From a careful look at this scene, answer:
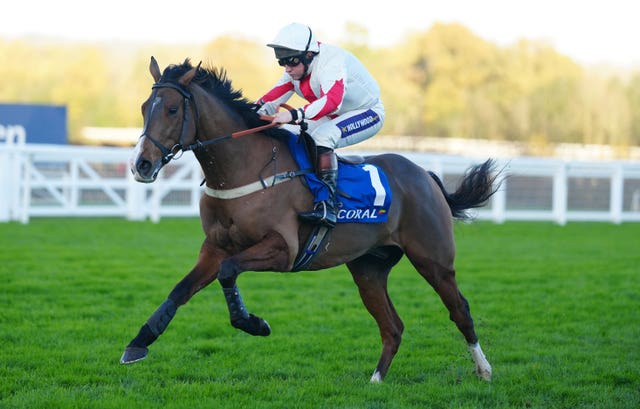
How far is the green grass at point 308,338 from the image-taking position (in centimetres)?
532

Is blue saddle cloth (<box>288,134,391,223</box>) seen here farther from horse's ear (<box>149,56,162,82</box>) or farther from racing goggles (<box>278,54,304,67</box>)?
horse's ear (<box>149,56,162,82</box>)

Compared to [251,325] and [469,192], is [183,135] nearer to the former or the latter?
[251,325]

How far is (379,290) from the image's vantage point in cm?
631

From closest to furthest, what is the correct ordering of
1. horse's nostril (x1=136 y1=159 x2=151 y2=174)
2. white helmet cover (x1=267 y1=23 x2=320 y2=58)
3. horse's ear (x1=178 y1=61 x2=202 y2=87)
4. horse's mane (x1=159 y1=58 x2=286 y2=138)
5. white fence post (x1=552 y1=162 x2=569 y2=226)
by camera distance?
horse's nostril (x1=136 y1=159 x2=151 y2=174) → horse's ear (x1=178 y1=61 x2=202 y2=87) → horse's mane (x1=159 y1=58 x2=286 y2=138) → white helmet cover (x1=267 y1=23 x2=320 y2=58) → white fence post (x1=552 y1=162 x2=569 y2=226)

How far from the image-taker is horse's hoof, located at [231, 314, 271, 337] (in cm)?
521

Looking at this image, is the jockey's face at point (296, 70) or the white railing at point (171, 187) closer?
the jockey's face at point (296, 70)

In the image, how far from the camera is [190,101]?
5.25 metres

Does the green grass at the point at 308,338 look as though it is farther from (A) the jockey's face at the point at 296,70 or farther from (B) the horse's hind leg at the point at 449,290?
(A) the jockey's face at the point at 296,70

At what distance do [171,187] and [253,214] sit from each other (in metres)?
13.4

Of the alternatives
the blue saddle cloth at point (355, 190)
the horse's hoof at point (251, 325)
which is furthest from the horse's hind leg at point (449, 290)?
the horse's hoof at point (251, 325)

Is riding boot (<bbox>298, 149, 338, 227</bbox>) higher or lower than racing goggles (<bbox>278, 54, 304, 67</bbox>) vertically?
lower

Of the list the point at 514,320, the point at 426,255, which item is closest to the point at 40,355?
the point at 426,255

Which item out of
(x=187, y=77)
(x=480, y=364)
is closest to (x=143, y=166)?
(x=187, y=77)

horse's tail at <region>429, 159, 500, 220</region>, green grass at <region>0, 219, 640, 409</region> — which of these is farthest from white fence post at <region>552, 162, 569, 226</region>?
horse's tail at <region>429, 159, 500, 220</region>
